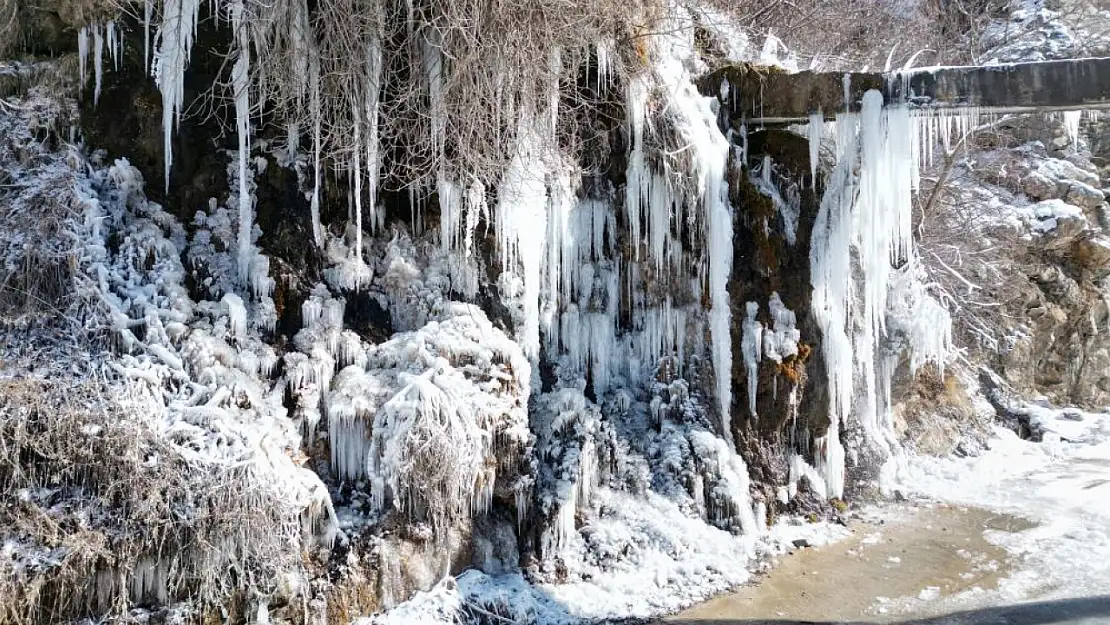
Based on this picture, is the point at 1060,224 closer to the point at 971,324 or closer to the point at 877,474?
the point at 971,324

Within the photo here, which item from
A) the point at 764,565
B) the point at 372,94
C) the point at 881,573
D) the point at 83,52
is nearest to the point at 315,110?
the point at 372,94

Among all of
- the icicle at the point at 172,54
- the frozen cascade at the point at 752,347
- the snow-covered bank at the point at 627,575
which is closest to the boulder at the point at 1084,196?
the frozen cascade at the point at 752,347

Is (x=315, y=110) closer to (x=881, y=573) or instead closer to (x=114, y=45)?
(x=114, y=45)

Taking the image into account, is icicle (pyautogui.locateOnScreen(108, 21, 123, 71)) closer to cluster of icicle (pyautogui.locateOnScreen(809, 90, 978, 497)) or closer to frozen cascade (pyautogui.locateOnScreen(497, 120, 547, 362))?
frozen cascade (pyautogui.locateOnScreen(497, 120, 547, 362))

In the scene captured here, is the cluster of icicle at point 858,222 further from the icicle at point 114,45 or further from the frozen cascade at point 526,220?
the icicle at point 114,45

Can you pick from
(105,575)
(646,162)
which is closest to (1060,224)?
(646,162)

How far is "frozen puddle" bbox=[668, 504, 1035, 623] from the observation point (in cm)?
584

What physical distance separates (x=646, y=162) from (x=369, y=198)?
2.63 metres

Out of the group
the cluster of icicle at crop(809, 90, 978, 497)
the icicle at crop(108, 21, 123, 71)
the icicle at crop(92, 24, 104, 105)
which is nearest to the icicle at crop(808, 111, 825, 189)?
the cluster of icicle at crop(809, 90, 978, 497)

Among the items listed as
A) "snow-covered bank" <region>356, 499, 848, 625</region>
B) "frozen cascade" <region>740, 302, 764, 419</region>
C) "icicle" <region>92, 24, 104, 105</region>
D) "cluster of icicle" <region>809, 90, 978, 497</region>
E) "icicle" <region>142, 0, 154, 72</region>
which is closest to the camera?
"snow-covered bank" <region>356, 499, 848, 625</region>

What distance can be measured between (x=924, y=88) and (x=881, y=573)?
4.38 meters

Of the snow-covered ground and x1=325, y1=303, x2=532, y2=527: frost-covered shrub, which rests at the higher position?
x1=325, y1=303, x2=532, y2=527: frost-covered shrub

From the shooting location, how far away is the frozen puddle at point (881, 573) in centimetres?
584

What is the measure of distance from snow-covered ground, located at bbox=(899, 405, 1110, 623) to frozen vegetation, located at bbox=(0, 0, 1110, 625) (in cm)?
153
